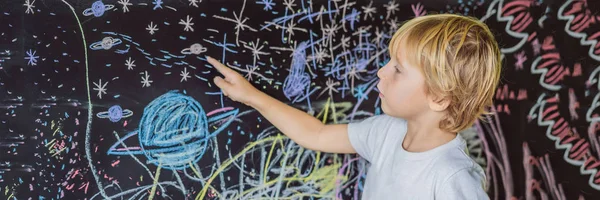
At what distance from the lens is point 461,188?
3.17ft

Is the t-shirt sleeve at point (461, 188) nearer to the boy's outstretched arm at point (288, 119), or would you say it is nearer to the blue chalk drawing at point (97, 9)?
the boy's outstretched arm at point (288, 119)

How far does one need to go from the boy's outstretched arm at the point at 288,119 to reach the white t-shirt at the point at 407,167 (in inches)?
1.4

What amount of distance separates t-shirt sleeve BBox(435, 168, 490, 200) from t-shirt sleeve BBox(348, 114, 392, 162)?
188 mm

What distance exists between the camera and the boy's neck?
1.06m

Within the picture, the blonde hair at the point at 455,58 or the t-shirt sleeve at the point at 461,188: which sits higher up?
the blonde hair at the point at 455,58

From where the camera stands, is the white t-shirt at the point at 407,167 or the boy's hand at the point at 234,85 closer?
the white t-shirt at the point at 407,167

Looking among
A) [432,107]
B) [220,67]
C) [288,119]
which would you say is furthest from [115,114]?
[432,107]

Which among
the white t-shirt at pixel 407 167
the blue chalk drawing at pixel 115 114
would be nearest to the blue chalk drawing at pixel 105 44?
the blue chalk drawing at pixel 115 114

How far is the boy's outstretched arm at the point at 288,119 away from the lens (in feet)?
3.86

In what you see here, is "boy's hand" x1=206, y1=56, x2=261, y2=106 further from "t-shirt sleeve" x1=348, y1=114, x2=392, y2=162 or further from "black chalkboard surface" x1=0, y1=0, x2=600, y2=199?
"t-shirt sleeve" x1=348, y1=114, x2=392, y2=162

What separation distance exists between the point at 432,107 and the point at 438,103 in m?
0.01

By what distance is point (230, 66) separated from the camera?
47.0 inches

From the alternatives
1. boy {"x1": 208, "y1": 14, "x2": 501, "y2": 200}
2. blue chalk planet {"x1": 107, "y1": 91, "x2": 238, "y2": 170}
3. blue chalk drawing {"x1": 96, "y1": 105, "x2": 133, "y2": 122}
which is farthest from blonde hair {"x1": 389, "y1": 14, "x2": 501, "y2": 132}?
blue chalk drawing {"x1": 96, "y1": 105, "x2": 133, "y2": 122}

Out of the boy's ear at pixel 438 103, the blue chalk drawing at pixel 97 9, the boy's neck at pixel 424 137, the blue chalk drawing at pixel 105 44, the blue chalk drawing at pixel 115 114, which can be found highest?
the blue chalk drawing at pixel 97 9
